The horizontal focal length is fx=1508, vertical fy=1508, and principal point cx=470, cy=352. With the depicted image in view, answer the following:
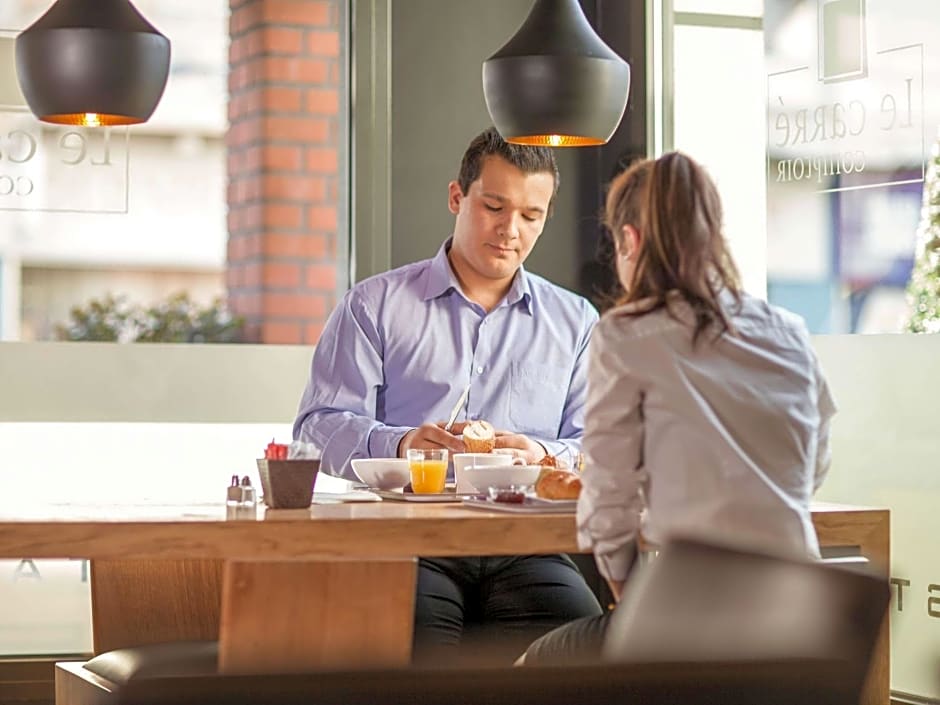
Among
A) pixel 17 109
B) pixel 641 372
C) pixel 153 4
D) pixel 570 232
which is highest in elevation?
pixel 153 4

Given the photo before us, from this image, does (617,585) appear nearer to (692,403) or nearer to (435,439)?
(692,403)

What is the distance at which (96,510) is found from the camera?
2.40 metres

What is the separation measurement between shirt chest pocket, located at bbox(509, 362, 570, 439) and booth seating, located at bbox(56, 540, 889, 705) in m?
2.12

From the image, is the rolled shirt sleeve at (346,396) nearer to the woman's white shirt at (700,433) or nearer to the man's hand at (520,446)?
the man's hand at (520,446)

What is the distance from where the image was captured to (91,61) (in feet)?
8.38

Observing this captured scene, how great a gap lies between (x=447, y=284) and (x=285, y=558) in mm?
1939

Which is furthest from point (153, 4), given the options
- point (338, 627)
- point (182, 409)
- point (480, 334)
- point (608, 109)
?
point (338, 627)

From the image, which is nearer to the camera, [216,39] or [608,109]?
[608,109]

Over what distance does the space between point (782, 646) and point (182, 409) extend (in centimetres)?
345

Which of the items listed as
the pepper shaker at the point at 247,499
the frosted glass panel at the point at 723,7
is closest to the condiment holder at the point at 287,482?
the pepper shaker at the point at 247,499

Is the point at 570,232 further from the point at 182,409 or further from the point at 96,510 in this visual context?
the point at 96,510

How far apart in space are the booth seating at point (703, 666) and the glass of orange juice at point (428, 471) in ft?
4.79

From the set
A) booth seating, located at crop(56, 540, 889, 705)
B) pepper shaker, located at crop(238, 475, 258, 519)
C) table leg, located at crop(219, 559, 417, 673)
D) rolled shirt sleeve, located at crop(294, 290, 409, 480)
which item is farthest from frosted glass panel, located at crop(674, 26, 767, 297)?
booth seating, located at crop(56, 540, 889, 705)

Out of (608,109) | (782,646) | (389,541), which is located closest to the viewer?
(782,646)
